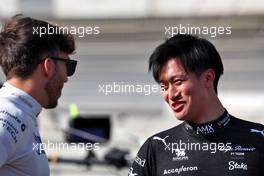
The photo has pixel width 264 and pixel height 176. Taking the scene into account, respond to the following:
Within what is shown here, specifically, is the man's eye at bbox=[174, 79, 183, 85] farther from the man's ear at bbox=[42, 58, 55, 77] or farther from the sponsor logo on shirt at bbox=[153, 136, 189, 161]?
the man's ear at bbox=[42, 58, 55, 77]

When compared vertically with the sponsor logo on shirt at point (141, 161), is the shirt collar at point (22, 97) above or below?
above

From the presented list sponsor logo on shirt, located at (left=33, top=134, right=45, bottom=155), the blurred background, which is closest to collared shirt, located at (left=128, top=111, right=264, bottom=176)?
sponsor logo on shirt, located at (left=33, top=134, right=45, bottom=155)

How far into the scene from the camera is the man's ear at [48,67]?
5.94ft

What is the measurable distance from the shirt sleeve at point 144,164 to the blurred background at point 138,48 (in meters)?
5.84

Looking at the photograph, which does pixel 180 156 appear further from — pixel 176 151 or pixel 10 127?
pixel 10 127

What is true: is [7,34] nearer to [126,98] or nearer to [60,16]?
[126,98]

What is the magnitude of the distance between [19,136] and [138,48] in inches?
305

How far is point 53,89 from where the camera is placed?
184 cm

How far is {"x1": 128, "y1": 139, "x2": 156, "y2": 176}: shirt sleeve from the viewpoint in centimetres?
187

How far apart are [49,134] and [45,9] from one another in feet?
9.56

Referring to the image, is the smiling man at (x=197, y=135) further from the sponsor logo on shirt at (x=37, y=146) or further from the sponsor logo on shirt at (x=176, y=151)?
the sponsor logo on shirt at (x=37, y=146)

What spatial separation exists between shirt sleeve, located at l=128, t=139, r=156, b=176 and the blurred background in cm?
584

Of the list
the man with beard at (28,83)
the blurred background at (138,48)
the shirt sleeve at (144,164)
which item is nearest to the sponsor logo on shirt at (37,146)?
the man with beard at (28,83)

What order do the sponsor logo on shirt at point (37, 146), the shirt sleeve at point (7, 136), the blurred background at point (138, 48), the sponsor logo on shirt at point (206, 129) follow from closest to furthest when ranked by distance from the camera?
the shirt sleeve at point (7, 136), the sponsor logo on shirt at point (37, 146), the sponsor logo on shirt at point (206, 129), the blurred background at point (138, 48)
